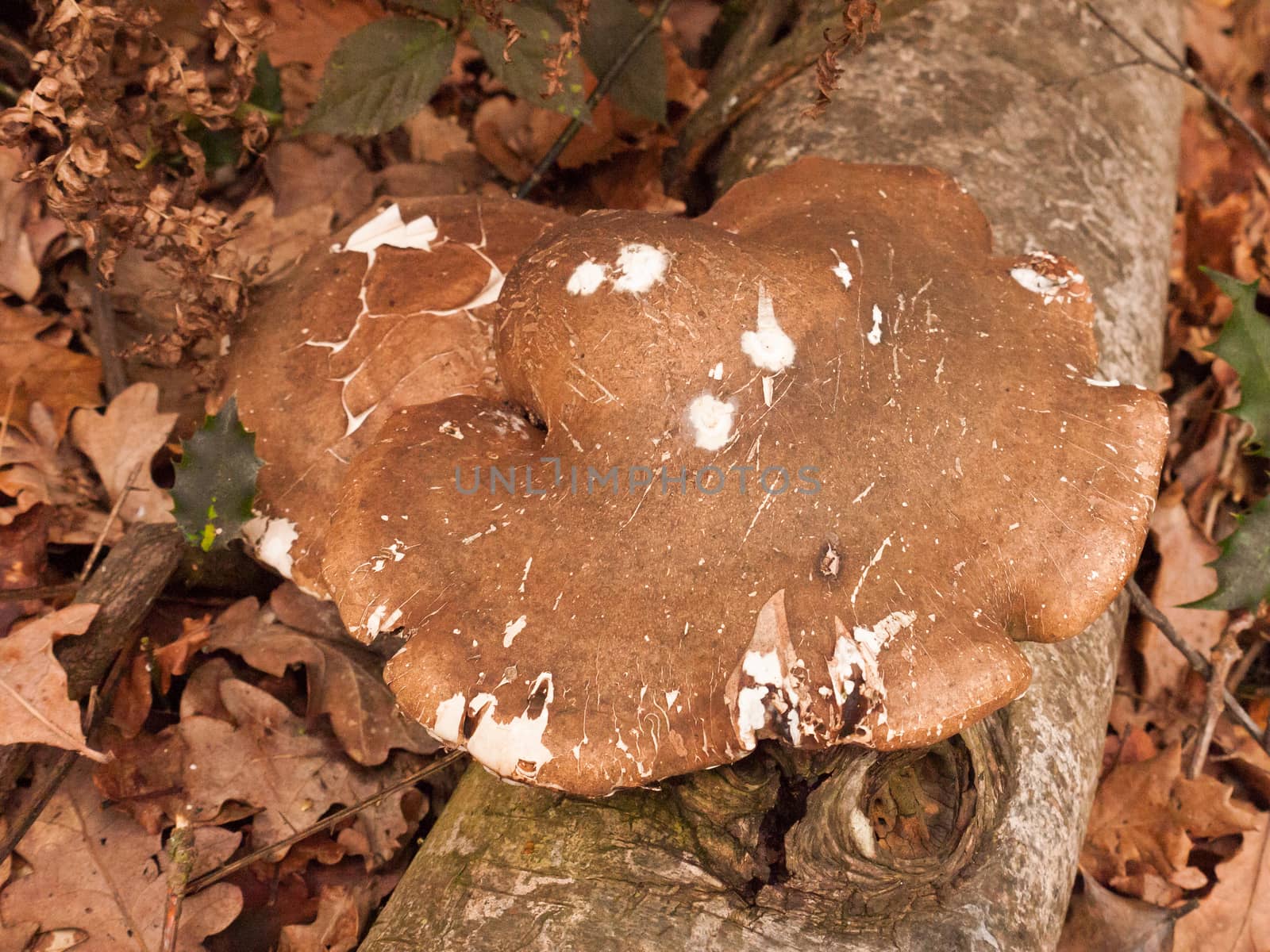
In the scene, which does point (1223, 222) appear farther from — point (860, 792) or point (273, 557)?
point (273, 557)

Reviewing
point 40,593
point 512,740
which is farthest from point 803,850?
point 40,593

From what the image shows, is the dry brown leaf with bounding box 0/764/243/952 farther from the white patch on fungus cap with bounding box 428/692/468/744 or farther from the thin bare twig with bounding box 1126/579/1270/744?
the thin bare twig with bounding box 1126/579/1270/744

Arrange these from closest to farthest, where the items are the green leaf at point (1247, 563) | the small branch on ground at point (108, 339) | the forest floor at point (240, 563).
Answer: the forest floor at point (240, 563), the green leaf at point (1247, 563), the small branch on ground at point (108, 339)

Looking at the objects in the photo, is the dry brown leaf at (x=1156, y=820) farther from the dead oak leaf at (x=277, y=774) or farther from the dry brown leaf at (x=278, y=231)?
the dry brown leaf at (x=278, y=231)

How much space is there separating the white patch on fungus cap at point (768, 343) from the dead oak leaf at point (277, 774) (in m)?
1.66

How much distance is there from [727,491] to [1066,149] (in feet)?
7.98

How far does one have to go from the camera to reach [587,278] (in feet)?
6.84

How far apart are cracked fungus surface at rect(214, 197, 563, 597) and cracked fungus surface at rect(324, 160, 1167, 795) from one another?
20 centimetres

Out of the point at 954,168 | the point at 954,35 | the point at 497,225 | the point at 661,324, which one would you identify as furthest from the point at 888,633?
the point at 954,35

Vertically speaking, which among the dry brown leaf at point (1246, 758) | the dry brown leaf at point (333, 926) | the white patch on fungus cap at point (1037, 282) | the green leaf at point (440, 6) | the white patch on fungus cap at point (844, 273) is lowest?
the dry brown leaf at point (1246, 758)

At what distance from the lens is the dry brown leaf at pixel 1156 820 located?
309 cm

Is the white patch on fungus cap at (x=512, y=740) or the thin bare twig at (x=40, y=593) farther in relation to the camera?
the thin bare twig at (x=40, y=593)

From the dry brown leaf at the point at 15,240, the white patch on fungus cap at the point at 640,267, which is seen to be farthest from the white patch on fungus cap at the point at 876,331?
the dry brown leaf at the point at 15,240

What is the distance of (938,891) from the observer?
2.09m
